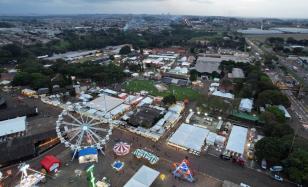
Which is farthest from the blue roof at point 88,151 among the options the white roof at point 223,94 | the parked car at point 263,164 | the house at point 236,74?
the house at point 236,74

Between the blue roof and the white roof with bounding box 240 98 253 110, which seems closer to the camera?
the blue roof

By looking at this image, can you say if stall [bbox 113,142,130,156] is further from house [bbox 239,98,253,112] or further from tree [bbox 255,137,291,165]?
house [bbox 239,98,253,112]

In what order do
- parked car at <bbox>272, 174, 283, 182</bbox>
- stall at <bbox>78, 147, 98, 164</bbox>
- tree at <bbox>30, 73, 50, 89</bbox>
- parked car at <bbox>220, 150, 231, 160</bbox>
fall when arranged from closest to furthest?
1. parked car at <bbox>272, 174, 283, 182</bbox>
2. stall at <bbox>78, 147, 98, 164</bbox>
3. parked car at <bbox>220, 150, 231, 160</bbox>
4. tree at <bbox>30, 73, 50, 89</bbox>

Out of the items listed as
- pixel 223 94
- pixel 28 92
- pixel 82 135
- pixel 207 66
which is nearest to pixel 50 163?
pixel 82 135

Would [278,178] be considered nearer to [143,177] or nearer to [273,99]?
[143,177]

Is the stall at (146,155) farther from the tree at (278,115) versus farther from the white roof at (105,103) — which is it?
the tree at (278,115)

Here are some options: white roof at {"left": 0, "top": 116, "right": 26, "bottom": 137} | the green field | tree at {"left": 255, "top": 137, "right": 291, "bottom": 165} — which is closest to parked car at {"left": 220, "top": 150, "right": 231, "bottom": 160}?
tree at {"left": 255, "top": 137, "right": 291, "bottom": 165}

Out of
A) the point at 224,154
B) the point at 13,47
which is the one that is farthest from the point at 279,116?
the point at 13,47
